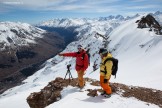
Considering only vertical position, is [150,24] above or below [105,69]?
above

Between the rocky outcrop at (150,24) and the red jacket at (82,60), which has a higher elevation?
the rocky outcrop at (150,24)

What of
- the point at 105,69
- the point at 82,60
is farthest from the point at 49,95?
the point at 105,69

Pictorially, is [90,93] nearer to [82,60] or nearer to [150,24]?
[82,60]

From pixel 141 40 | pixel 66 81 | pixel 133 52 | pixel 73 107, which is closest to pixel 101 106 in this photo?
pixel 73 107

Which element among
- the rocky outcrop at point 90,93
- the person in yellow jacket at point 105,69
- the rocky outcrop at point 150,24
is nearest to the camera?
the person in yellow jacket at point 105,69

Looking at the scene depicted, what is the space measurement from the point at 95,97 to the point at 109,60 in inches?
118

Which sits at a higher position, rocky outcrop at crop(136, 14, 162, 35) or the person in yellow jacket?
rocky outcrop at crop(136, 14, 162, 35)

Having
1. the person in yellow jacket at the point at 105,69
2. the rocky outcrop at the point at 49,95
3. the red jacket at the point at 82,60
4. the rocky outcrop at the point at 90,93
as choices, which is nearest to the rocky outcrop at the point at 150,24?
the rocky outcrop at the point at 90,93

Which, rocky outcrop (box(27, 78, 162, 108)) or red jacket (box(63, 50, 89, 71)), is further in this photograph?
red jacket (box(63, 50, 89, 71))

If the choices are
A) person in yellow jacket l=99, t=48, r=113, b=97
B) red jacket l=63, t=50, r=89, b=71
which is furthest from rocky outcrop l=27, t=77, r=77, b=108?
person in yellow jacket l=99, t=48, r=113, b=97

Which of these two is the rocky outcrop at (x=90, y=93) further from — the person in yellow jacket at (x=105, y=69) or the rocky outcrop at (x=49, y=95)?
the person in yellow jacket at (x=105, y=69)

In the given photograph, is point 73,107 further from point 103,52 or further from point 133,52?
point 133,52

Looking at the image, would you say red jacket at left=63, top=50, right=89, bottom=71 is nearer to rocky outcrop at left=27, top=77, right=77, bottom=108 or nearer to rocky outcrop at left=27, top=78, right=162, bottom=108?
rocky outcrop at left=27, top=78, right=162, bottom=108

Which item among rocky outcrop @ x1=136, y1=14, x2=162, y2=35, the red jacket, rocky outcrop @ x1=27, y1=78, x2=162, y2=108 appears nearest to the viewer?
rocky outcrop @ x1=27, y1=78, x2=162, y2=108
